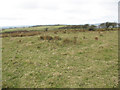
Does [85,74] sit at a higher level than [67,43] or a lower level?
lower

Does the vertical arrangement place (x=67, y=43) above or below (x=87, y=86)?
above

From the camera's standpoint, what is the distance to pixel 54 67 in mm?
7832

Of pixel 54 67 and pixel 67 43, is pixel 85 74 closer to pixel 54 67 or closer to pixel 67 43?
pixel 54 67

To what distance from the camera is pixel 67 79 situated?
20.5 feet

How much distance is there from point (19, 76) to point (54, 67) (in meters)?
2.73

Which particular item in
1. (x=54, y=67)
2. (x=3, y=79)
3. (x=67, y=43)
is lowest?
(x=3, y=79)

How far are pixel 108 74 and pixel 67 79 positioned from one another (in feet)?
9.40

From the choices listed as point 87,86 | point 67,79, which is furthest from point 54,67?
point 87,86

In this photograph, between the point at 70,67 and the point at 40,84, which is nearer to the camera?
the point at 40,84

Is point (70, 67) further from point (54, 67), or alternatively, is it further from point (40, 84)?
point (40, 84)

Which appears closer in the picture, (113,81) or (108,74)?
(113,81)

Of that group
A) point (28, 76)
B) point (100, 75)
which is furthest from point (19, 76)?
point (100, 75)

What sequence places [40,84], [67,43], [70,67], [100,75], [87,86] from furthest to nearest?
[67,43] < [70,67] < [100,75] < [40,84] < [87,86]

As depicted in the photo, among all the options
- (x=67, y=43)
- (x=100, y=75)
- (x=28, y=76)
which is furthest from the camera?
(x=67, y=43)
